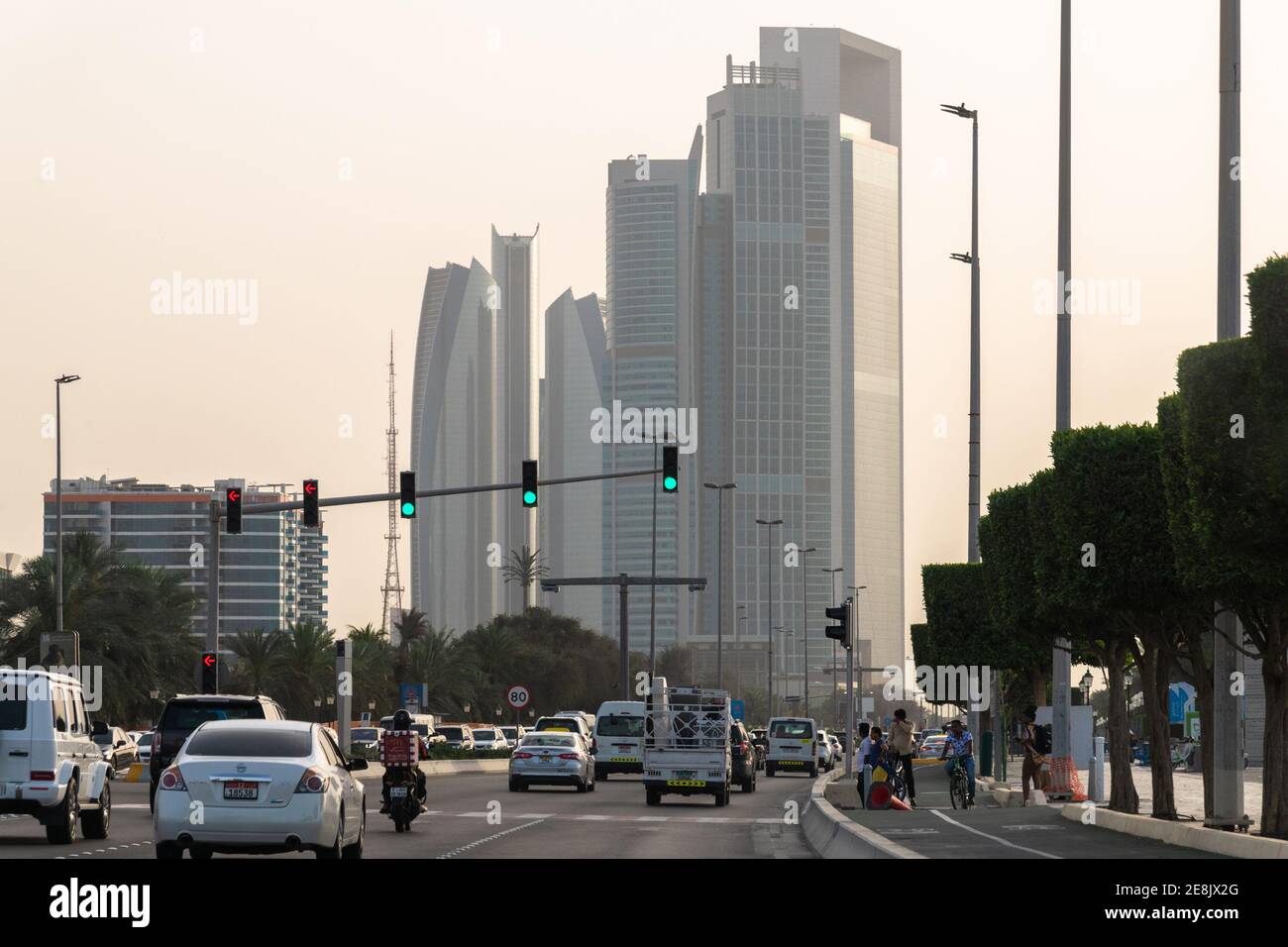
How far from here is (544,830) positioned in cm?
3033

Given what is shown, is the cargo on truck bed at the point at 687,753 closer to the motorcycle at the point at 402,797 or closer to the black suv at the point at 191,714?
the black suv at the point at 191,714

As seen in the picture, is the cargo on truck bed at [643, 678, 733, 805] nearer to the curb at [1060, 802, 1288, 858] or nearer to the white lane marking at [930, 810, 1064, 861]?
the white lane marking at [930, 810, 1064, 861]

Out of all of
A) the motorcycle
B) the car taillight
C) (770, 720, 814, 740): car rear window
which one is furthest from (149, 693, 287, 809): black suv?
(770, 720, 814, 740): car rear window

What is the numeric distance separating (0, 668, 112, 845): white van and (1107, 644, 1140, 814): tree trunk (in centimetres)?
1678

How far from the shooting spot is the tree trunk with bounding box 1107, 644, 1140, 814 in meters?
33.6

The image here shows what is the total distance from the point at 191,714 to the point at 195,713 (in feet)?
0.26

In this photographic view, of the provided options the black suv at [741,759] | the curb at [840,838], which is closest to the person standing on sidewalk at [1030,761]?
the curb at [840,838]

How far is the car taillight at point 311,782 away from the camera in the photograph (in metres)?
20.2

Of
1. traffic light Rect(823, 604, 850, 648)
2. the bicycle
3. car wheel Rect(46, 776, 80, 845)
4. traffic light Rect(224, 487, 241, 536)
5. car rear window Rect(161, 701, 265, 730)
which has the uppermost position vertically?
traffic light Rect(224, 487, 241, 536)

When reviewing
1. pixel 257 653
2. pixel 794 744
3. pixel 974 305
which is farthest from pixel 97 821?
pixel 257 653

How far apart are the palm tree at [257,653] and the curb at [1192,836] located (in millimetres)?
63980

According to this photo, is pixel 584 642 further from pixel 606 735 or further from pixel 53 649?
pixel 53 649
